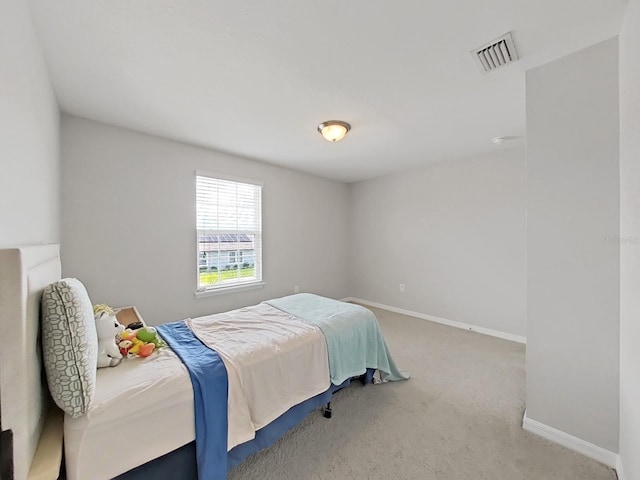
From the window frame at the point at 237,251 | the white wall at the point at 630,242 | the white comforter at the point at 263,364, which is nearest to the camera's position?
the white wall at the point at 630,242

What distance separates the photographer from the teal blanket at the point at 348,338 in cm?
190

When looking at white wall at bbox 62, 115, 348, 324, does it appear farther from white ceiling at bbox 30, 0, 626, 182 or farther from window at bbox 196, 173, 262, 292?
white ceiling at bbox 30, 0, 626, 182

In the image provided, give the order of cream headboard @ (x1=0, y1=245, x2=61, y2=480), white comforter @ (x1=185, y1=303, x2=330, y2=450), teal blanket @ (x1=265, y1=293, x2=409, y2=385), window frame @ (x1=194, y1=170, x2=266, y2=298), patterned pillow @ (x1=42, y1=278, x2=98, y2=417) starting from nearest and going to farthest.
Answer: cream headboard @ (x1=0, y1=245, x2=61, y2=480) → patterned pillow @ (x1=42, y1=278, x2=98, y2=417) → white comforter @ (x1=185, y1=303, x2=330, y2=450) → teal blanket @ (x1=265, y1=293, x2=409, y2=385) → window frame @ (x1=194, y1=170, x2=266, y2=298)

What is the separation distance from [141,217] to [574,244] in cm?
363

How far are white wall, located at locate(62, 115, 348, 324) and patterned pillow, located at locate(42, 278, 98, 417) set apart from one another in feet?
6.12

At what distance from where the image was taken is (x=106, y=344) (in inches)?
52.7

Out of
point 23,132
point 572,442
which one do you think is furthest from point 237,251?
point 572,442

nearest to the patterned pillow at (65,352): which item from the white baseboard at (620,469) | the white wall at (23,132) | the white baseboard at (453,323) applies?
the white wall at (23,132)

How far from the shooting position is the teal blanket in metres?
1.90

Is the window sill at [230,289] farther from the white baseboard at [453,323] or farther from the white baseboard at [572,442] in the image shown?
the white baseboard at [572,442]

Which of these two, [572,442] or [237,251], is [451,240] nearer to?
[572,442]

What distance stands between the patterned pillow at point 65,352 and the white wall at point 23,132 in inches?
11.3

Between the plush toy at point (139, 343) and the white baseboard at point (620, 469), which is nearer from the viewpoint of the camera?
the white baseboard at point (620, 469)

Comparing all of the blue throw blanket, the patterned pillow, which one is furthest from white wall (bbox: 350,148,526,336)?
the patterned pillow
